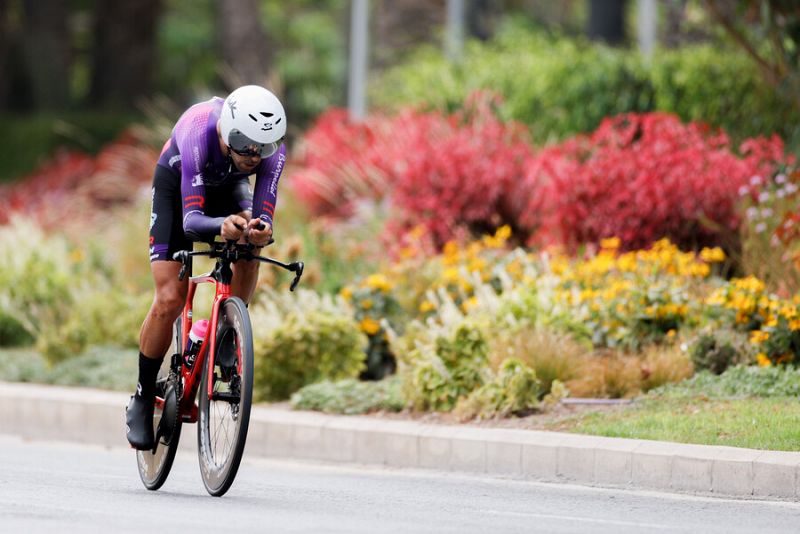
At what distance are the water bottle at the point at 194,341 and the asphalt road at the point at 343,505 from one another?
671 mm

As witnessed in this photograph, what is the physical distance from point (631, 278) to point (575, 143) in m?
3.09

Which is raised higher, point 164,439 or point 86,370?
point 86,370

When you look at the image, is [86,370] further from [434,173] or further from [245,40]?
[245,40]

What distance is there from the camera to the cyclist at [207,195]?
310 inches

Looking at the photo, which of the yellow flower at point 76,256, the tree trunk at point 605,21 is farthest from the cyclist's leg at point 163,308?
the tree trunk at point 605,21

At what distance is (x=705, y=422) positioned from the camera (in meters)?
9.81

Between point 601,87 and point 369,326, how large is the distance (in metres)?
7.09

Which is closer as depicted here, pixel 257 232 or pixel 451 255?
pixel 257 232

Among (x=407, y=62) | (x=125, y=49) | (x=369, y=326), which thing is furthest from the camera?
(x=125, y=49)

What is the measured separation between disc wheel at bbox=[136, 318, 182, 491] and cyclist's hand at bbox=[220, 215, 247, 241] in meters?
0.88

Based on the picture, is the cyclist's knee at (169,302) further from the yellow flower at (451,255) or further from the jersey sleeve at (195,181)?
the yellow flower at (451,255)

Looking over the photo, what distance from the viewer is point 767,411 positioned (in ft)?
32.7

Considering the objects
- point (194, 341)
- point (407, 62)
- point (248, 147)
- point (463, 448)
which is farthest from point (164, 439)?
→ point (407, 62)

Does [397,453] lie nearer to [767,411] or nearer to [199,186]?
[767,411]
